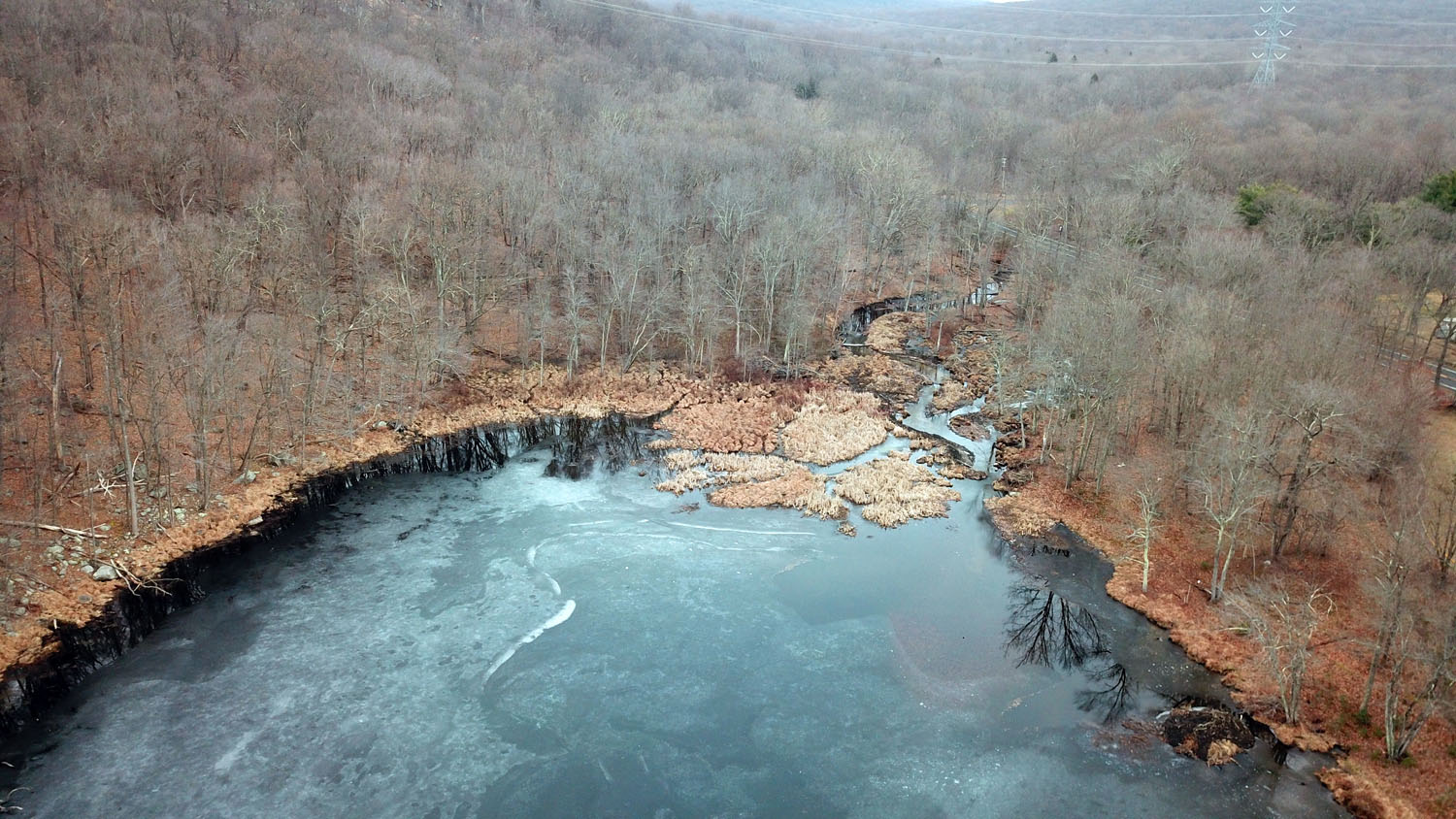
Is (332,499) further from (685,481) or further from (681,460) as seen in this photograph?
(681,460)

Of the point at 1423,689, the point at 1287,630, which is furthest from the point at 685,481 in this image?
the point at 1423,689

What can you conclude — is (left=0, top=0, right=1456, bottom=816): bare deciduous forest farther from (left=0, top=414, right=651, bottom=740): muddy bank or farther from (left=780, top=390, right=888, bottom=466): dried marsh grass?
(left=780, top=390, right=888, bottom=466): dried marsh grass

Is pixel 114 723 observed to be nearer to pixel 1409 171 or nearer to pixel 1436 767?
pixel 1436 767

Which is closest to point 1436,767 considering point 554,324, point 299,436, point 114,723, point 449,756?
point 449,756

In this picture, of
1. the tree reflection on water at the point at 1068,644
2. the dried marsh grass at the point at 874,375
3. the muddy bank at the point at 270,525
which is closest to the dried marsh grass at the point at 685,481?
the muddy bank at the point at 270,525

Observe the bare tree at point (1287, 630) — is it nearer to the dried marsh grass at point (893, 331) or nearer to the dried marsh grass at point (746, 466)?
the dried marsh grass at point (746, 466)

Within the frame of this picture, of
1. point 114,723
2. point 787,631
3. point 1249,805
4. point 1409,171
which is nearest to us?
point 1249,805

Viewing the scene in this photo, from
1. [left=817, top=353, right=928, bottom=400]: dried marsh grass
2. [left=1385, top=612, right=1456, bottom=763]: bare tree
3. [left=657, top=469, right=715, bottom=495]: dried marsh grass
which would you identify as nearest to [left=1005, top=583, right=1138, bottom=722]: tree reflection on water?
[left=1385, top=612, right=1456, bottom=763]: bare tree
